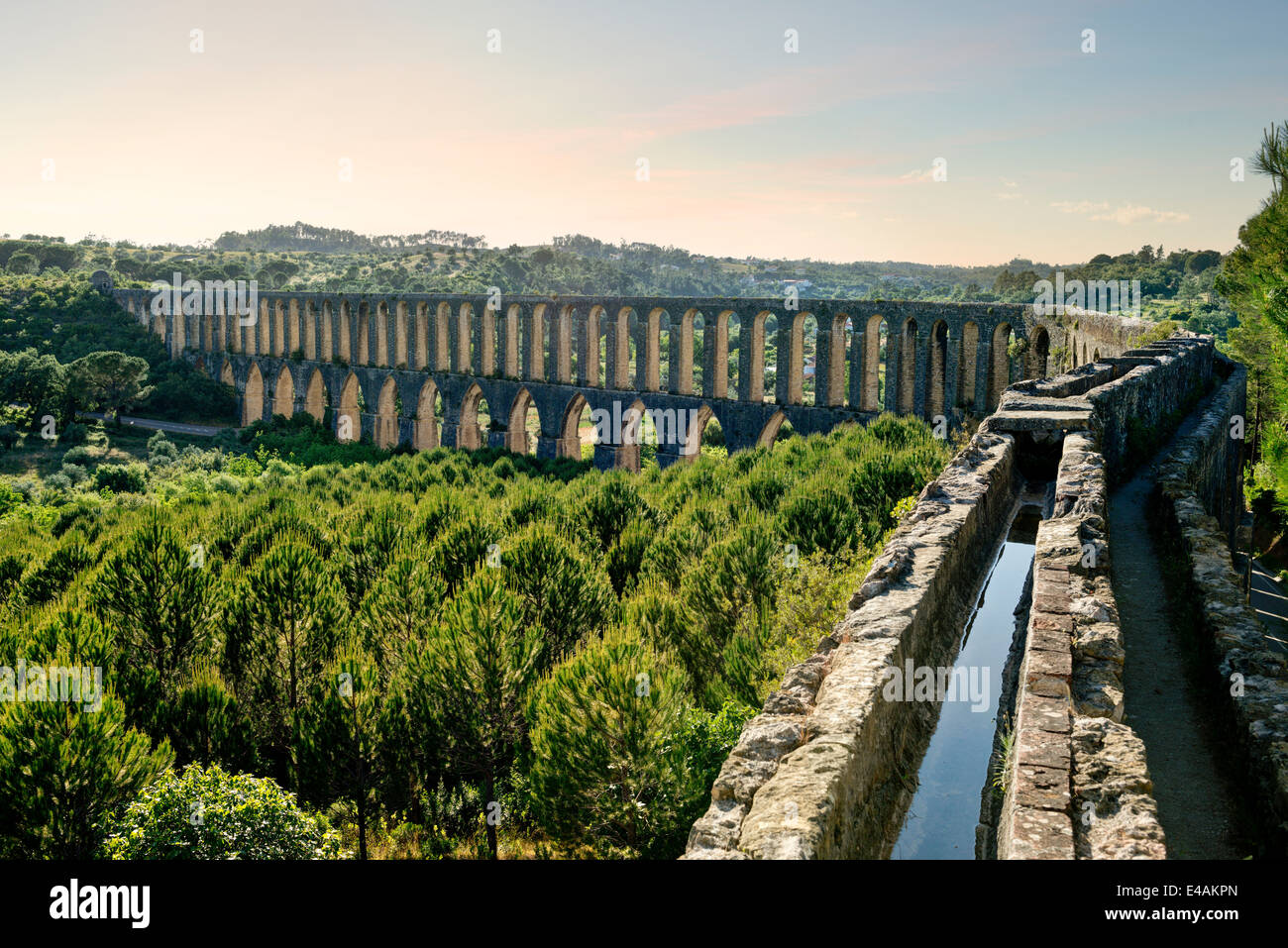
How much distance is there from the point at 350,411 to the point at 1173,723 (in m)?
51.5

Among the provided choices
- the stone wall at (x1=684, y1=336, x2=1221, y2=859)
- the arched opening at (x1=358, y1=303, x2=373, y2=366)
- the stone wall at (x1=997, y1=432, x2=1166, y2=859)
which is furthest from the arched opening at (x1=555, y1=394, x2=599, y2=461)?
the stone wall at (x1=997, y1=432, x2=1166, y2=859)

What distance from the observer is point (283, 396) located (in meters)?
59.4

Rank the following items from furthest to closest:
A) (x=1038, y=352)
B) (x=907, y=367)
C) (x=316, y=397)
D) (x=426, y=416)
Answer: (x=316, y=397)
(x=426, y=416)
(x=907, y=367)
(x=1038, y=352)

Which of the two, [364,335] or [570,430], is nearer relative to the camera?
[570,430]

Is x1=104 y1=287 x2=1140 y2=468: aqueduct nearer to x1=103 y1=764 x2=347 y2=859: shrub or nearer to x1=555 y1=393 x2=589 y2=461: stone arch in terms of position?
x1=555 y1=393 x2=589 y2=461: stone arch

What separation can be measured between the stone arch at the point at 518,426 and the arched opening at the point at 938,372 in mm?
17891

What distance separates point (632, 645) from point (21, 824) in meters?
5.69

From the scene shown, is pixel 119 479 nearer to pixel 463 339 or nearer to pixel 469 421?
pixel 469 421

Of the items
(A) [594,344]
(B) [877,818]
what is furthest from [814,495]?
(A) [594,344]

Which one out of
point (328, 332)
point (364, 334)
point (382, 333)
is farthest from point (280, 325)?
point (382, 333)

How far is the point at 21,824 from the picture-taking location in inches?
353

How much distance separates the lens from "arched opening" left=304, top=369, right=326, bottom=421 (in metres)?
56.4

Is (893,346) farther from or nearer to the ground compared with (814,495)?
farther from the ground
